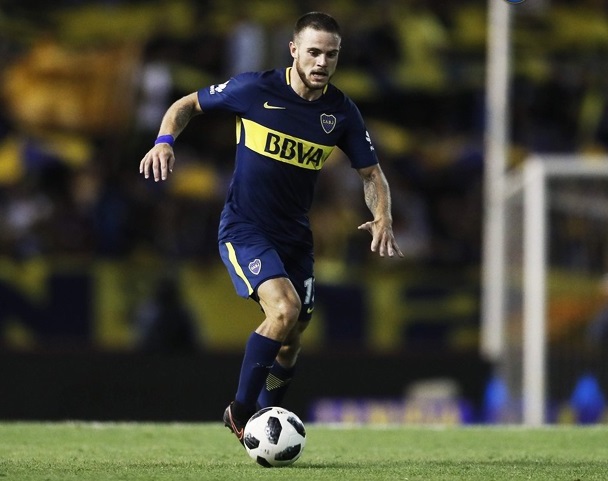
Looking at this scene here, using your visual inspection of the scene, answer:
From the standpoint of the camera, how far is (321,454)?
738 cm

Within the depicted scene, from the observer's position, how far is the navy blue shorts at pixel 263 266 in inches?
272

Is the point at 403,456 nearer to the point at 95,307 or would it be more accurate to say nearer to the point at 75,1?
the point at 95,307

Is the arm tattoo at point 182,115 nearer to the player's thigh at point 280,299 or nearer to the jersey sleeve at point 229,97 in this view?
the jersey sleeve at point 229,97

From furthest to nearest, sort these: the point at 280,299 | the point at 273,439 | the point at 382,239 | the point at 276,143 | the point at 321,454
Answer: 1. the point at 321,454
2. the point at 276,143
3. the point at 382,239
4. the point at 280,299
5. the point at 273,439

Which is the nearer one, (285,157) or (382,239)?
(382,239)

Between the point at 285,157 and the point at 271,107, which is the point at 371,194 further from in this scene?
the point at 271,107

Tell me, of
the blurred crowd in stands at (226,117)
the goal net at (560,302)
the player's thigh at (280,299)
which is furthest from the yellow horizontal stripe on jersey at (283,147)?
the blurred crowd in stands at (226,117)

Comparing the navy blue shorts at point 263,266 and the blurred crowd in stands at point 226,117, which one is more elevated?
the navy blue shorts at point 263,266

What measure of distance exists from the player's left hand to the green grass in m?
1.03

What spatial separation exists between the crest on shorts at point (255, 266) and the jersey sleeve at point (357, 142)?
778 mm

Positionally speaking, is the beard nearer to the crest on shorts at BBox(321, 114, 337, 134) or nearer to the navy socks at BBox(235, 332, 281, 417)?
the crest on shorts at BBox(321, 114, 337, 134)

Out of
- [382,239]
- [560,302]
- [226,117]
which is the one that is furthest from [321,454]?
[226,117]

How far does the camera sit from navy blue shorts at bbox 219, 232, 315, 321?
22.7 feet

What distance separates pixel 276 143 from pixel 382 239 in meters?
0.76
